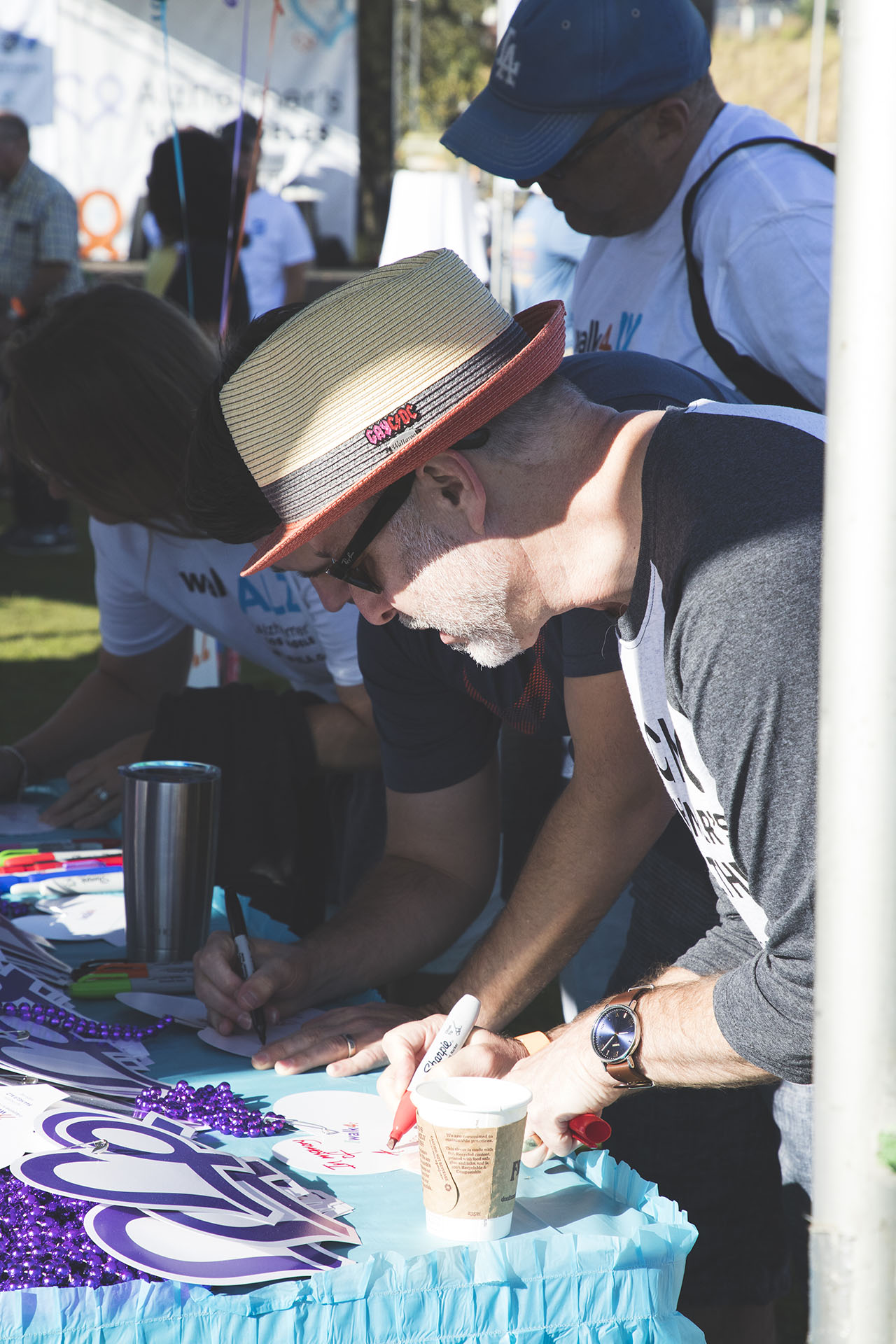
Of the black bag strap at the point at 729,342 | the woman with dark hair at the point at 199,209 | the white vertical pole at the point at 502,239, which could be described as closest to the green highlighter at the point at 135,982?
the black bag strap at the point at 729,342

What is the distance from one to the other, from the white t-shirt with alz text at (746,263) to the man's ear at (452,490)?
102 cm

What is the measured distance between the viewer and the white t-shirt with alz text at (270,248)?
630cm

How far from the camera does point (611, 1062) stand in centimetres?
128

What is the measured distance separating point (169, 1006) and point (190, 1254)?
612 mm

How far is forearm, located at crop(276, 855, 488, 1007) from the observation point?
5.55ft

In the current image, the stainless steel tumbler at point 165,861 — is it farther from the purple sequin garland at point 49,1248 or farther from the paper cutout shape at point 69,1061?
the purple sequin garland at point 49,1248

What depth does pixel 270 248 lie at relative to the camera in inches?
251

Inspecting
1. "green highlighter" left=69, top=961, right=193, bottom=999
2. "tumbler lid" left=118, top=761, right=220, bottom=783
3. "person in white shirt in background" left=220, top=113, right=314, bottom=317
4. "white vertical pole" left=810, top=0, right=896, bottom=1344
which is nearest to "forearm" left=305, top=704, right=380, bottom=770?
"tumbler lid" left=118, top=761, right=220, bottom=783

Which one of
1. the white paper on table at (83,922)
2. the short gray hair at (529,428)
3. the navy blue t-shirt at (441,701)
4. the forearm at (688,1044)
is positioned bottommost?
the white paper on table at (83,922)

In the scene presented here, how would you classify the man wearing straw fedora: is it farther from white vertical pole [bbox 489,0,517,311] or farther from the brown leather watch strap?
white vertical pole [bbox 489,0,517,311]

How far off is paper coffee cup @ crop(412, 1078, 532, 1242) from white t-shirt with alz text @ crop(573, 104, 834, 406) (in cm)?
140

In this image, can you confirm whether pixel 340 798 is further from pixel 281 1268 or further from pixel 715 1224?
pixel 281 1268

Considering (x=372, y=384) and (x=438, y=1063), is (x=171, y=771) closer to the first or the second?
(x=438, y=1063)

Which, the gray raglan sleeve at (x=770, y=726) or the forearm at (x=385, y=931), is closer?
the gray raglan sleeve at (x=770, y=726)
